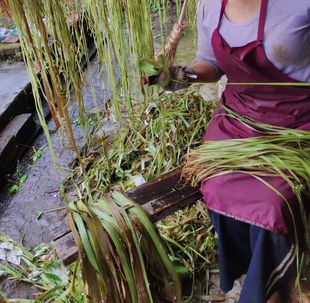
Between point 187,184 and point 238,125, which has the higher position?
point 238,125

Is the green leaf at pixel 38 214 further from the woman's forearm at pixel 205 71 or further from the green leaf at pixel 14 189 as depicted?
the woman's forearm at pixel 205 71

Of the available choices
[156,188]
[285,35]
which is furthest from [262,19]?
[156,188]

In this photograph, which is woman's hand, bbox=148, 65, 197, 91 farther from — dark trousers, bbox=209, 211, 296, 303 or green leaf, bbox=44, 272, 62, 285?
green leaf, bbox=44, 272, 62, 285

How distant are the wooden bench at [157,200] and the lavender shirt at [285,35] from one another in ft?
2.09

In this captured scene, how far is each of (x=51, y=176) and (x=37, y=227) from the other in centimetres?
52

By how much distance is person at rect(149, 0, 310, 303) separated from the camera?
1.44 meters

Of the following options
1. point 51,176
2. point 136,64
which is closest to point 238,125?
point 136,64

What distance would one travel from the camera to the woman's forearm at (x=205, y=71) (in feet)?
6.23

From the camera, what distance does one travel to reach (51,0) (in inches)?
46.8

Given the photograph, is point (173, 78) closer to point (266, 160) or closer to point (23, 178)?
point (266, 160)

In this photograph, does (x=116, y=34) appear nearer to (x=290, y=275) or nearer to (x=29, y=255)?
(x=290, y=275)

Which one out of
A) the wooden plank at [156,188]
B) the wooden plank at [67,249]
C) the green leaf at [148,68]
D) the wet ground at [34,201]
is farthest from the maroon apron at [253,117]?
the wet ground at [34,201]

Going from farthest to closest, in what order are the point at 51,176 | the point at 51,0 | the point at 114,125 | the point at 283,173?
the point at 114,125
the point at 51,176
the point at 283,173
the point at 51,0

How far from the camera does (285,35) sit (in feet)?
5.01
